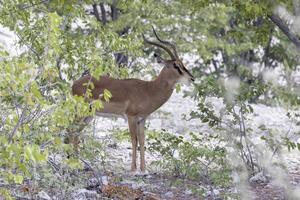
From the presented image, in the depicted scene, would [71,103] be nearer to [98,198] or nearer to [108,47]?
[98,198]

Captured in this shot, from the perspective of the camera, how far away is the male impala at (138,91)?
9156 millimetres

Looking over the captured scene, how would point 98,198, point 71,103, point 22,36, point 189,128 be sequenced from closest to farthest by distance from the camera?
point 71,103 → point 98,198 → point 22,36 → point 189,128

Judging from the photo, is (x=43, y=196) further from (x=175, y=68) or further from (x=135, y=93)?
(x=175, y=68)

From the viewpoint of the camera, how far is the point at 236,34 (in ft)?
29.6

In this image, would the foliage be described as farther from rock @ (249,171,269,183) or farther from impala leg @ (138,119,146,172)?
rock @ (249,171,269,183)

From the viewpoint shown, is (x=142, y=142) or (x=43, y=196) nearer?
(x=43, y=196)

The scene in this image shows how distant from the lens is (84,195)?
22.8ft

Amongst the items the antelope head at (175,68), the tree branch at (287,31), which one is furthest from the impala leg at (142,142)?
the tree branch at (287,31)

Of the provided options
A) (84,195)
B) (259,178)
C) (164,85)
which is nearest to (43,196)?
(84,195)

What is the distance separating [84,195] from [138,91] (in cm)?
272

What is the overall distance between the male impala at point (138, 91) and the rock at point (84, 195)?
194 centimetres

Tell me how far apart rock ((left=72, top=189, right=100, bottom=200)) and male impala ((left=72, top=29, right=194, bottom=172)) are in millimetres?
1942

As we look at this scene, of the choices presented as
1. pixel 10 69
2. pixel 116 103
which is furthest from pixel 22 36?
pixel 10 69

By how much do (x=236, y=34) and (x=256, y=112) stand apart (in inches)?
353
